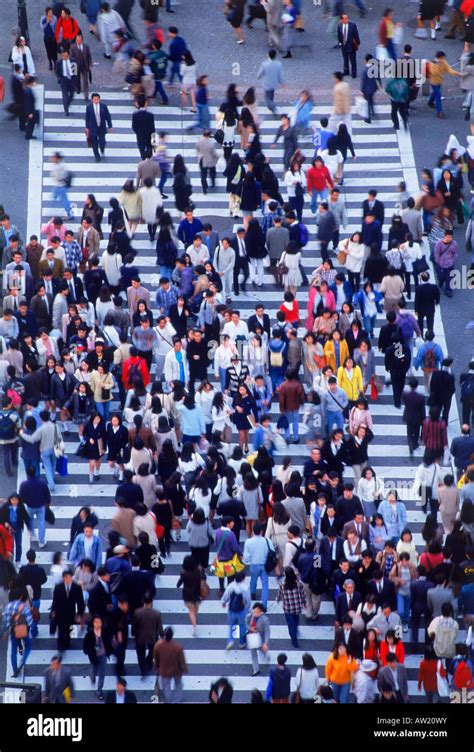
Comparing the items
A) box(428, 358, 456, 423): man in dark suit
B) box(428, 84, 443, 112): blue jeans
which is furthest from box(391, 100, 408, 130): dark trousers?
box(428, 358, 456, 423): man in dark suit

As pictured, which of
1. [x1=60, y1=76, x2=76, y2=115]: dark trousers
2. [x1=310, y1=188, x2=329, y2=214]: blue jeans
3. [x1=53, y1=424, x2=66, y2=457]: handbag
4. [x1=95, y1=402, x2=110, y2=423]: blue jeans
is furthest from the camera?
[x1=60, y1=76, x2=76, y2=115]: dark trousers

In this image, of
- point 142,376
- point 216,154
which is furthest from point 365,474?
point 216,154

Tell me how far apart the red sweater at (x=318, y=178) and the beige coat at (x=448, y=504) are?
8.12 metres

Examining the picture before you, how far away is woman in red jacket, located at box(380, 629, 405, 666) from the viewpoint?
76.6 ft

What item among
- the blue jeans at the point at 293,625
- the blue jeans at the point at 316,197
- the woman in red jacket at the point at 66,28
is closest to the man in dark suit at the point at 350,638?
the blue jeans at the point at 293,625

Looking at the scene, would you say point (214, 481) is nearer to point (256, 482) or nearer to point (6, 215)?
point (256, 482)

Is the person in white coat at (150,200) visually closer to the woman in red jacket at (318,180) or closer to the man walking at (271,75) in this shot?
the woman in red jacket at (318,180)

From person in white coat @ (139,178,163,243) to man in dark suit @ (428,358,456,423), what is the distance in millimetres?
6173

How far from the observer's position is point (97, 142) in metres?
34.7

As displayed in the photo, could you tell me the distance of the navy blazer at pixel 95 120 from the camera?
111 feet

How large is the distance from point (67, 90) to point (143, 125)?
7.42ft

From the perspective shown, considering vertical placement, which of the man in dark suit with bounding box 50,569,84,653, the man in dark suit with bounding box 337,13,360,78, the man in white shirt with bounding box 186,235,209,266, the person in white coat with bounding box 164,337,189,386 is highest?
the man in dark suit with bounding box 337,13,360,78

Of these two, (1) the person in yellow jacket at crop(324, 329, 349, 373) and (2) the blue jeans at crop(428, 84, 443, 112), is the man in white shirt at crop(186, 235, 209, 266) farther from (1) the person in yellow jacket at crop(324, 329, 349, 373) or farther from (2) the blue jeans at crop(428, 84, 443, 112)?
(2) the blue jeans at crop(428, 84, 443, 112)

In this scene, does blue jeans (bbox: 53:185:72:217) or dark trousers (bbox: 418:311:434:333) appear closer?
dark trousers (bbox: 418:311:434:333)
